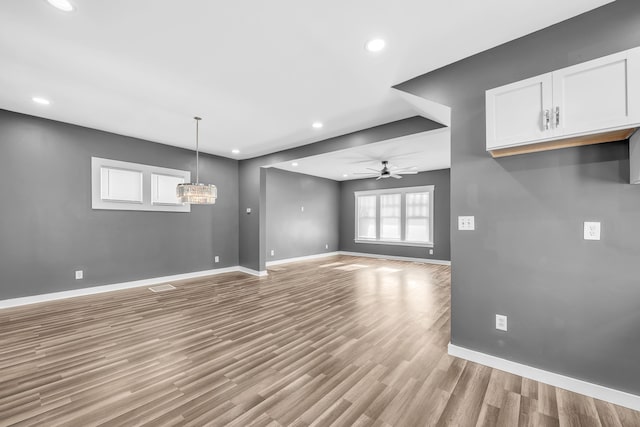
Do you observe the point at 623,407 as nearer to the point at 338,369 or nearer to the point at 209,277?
the point at 338,369

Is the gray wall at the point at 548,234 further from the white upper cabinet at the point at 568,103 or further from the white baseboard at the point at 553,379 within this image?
the white upper cabinet at the point at 568,103

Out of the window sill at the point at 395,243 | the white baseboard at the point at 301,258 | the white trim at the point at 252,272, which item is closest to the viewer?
the white trim at the point at 252,272

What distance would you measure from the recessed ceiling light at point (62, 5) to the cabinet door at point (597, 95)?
3.48 meters

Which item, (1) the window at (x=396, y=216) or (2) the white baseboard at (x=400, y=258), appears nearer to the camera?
(2) the white baseboard at (x=400, y=258)

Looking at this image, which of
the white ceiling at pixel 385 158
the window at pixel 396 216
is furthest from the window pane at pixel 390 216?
the white ceiling at pixel 385 158

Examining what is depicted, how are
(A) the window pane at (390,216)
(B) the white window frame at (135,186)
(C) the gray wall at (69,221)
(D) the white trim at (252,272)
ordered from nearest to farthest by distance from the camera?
(C) the gray wall at (69,221), (B) the white window frame at (135,186), (D) the white trim at (252,272), (A) the window pane at (390,216)

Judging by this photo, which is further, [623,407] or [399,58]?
[399,58]

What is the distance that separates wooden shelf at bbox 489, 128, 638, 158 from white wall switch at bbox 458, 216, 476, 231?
23.4 inches

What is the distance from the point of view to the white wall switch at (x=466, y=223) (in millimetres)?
2387

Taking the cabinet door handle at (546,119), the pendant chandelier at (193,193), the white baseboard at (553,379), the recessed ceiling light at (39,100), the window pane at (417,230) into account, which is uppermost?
the recessed ceiling light at (39,100)

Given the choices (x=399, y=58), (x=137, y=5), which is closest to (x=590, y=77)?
(x=399, y=58)

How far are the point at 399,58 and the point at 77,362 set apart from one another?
410cm

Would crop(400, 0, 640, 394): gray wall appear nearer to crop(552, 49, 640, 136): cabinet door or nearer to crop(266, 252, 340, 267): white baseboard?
crop(552, 49, 640, 136): cabinet door

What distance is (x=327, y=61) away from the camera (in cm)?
246
